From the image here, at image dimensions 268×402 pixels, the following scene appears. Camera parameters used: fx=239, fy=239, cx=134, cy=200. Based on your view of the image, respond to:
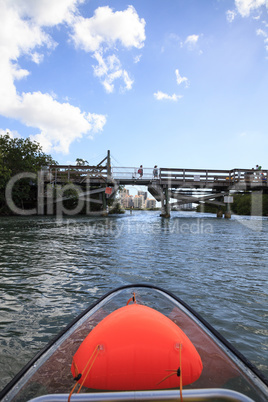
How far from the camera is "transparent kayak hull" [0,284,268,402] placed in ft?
5.14

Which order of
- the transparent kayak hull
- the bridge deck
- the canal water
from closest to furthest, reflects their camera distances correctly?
the transparent kayak hull → the canal water → the bridge deck

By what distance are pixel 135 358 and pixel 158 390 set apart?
26 centimetres

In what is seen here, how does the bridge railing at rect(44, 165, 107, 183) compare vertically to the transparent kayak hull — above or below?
above

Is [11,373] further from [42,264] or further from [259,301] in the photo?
[42,264]

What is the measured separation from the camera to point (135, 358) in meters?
1.76

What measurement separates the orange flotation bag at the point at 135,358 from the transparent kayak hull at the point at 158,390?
0.08 m

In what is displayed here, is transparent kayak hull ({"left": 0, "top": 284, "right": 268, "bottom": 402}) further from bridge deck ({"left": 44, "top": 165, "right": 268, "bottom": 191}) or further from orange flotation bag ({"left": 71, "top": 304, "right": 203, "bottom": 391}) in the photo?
bridge deck ({"left": 44, "top": 165, "right": 268, "bottom": 191})

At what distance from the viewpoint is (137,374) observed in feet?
5.72

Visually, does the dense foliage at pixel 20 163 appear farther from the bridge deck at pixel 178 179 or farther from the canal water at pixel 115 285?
the canal water at pixel 115 285

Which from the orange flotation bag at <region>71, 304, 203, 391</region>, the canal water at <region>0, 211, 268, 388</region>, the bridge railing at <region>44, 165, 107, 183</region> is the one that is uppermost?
the bridge railing at <region>44, 165, 107, 183</region>

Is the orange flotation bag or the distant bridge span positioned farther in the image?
the distant bridge span

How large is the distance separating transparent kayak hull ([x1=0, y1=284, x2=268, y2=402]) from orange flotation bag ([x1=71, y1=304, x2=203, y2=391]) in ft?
0.28

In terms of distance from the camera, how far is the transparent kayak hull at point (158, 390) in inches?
61.6

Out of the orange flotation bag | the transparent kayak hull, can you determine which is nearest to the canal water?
the transparent kayak hull
